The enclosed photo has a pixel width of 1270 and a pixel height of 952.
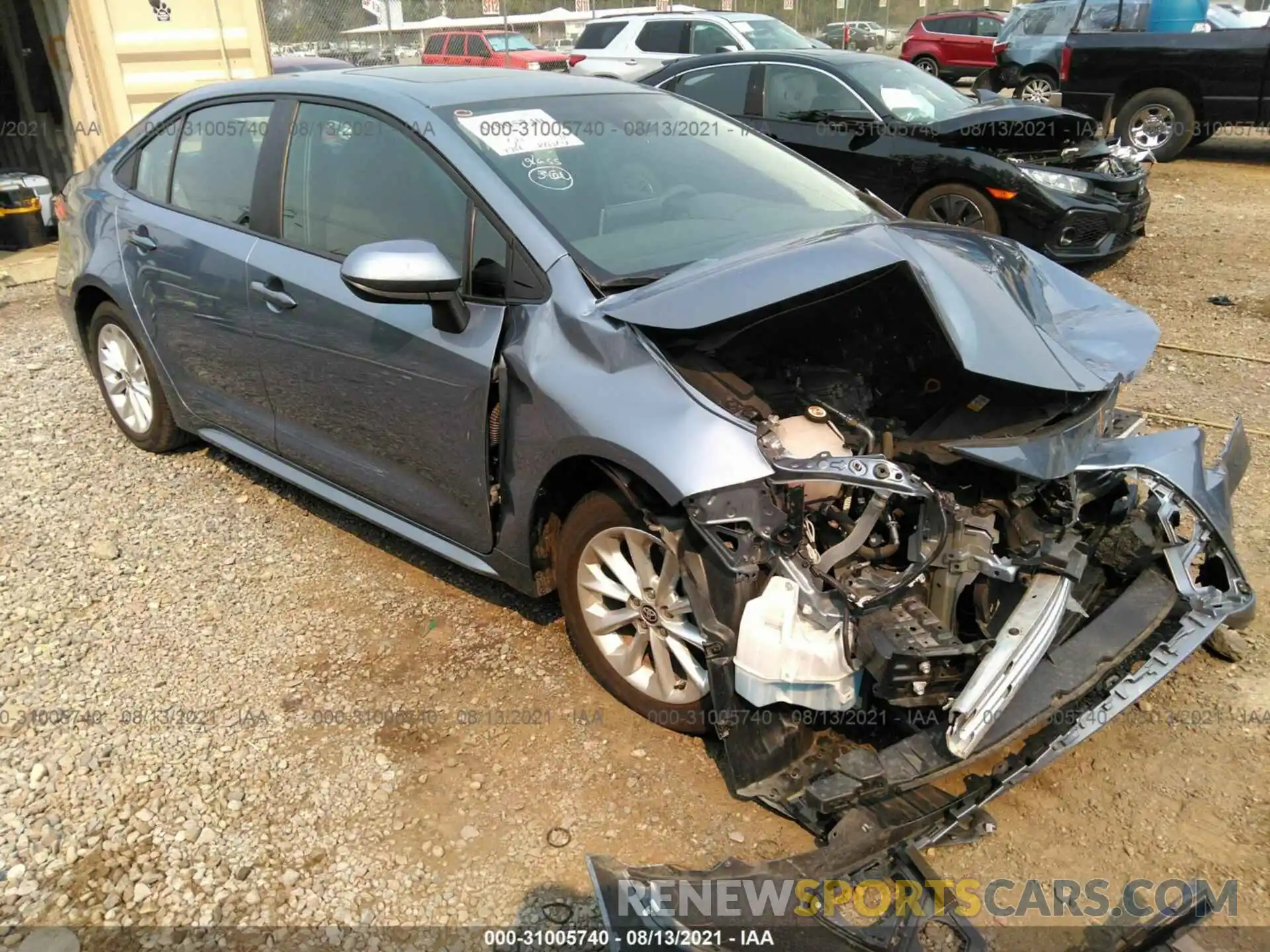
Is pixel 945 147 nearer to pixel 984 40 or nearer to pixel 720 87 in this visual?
pixel 720 87

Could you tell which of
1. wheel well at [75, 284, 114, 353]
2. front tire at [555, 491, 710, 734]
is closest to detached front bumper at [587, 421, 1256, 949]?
front tire at [555, 491, 710, 734]

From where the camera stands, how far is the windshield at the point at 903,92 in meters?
7.33

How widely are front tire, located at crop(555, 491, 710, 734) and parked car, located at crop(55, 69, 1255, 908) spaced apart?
0.03 ft

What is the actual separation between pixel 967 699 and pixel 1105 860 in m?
0.65

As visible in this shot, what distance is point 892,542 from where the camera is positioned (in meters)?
2.46

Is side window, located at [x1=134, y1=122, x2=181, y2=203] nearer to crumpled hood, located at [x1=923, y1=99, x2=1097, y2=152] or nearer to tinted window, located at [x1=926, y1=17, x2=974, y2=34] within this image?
crumpled hood, located at [x1=923, y1=99, x2=1097, y2=152]

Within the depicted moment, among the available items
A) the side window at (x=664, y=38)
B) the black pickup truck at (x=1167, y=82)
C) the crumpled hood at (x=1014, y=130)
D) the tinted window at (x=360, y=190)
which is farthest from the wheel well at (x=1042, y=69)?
the tinted window at (x=360, y=190)

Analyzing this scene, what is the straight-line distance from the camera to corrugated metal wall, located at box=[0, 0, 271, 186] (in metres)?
9.09

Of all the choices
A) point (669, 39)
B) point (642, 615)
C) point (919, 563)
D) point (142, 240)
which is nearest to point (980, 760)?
point (919, 563)

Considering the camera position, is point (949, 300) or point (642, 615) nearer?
point (949, 300)

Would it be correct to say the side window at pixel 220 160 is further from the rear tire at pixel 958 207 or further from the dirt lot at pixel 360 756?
the rear tire at pixel 958 207

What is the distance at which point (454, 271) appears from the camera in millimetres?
2719

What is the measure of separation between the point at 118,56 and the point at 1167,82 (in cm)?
1107

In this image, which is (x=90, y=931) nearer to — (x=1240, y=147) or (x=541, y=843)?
(x=541, y=843)
